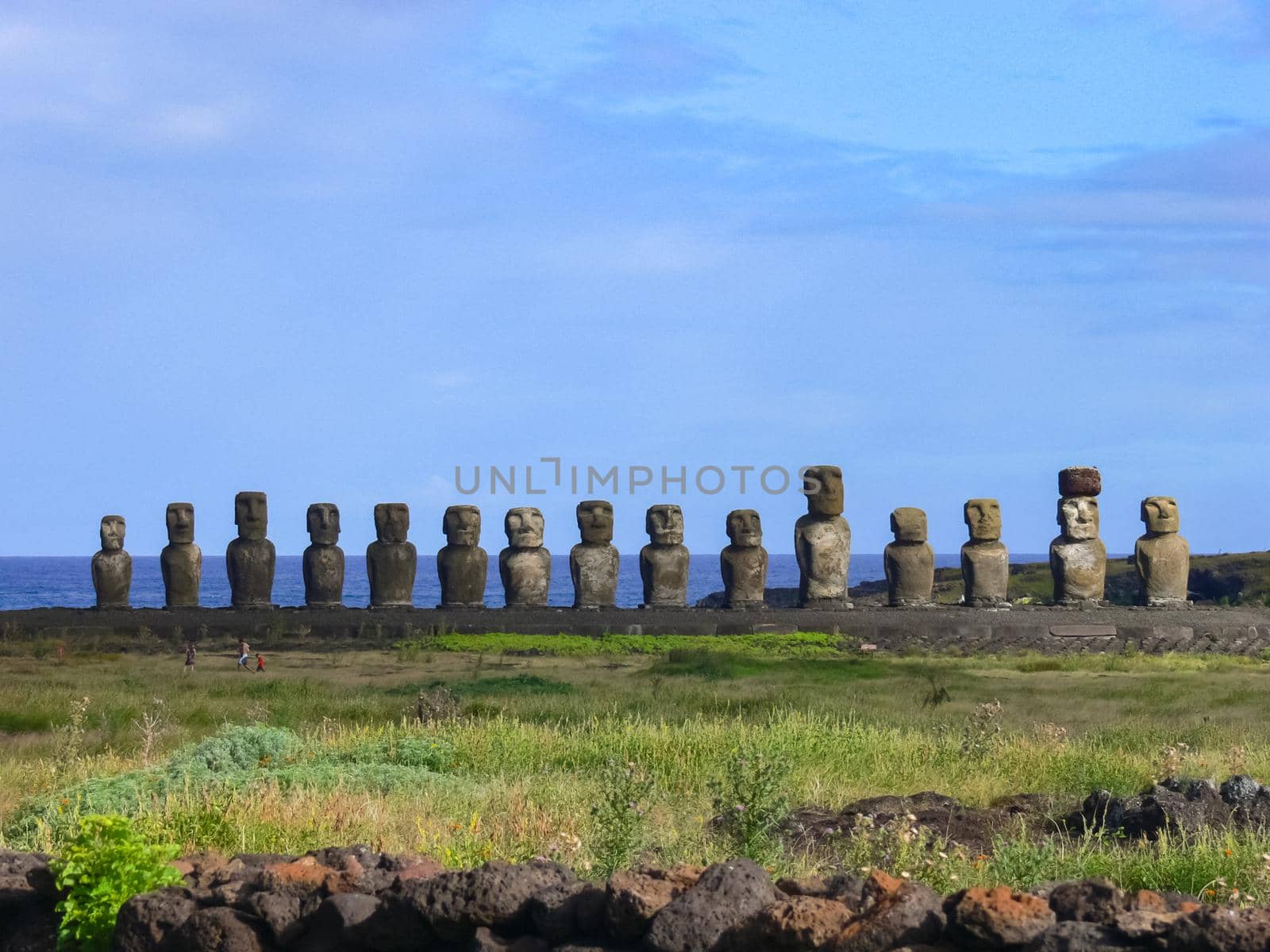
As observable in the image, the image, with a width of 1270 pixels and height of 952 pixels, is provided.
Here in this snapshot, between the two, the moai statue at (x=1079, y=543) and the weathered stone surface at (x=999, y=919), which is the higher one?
the moai statue at (x=1079, y=543)

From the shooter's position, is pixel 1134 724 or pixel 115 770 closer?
pixel 115 770

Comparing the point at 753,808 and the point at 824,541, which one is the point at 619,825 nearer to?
the point at 753,808

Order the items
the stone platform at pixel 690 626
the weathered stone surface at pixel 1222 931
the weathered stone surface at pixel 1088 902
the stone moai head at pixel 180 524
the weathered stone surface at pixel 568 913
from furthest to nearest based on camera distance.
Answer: the stone moai head at pixel 180 524 < the stone platform at pixel 690 626 < the weathered stone surface at pixel 568 913 < the weathered stone surface at pixel 1088 902 < the weathered stone surface at pixel 1222 931

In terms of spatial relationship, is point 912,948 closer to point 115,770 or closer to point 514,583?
point 115,770

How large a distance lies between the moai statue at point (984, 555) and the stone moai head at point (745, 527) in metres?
3.58

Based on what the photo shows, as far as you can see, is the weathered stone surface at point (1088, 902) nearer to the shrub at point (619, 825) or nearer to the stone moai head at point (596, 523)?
the shrub at point (619, 825)

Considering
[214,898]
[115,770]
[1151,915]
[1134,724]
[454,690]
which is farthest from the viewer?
[454,690]

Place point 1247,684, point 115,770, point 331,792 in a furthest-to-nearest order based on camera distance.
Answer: point 1247,684, point 115,770, point 331,792

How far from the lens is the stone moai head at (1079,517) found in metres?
27.0

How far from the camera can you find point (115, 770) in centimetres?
1130

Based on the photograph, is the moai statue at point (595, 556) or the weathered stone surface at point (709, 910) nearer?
the weathered stone surface at point (709, 910)

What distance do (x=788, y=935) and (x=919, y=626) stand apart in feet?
68.8

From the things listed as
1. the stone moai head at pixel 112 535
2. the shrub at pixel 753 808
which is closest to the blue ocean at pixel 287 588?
the stone moai head at pixel 112 535

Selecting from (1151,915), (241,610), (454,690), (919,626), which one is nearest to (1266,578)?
(919,626)
